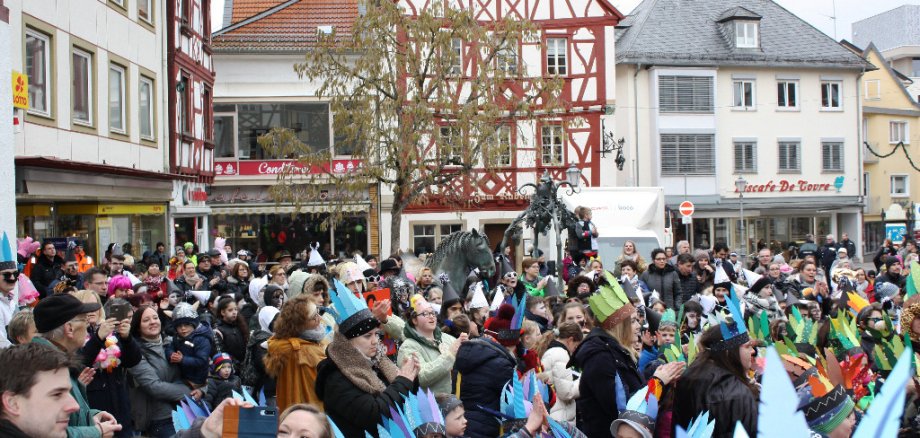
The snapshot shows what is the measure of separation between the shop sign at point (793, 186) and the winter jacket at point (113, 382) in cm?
3277

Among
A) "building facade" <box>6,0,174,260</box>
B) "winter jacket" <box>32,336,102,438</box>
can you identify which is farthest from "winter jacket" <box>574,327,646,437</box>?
"building facade" <box>6,0,174,260</box>

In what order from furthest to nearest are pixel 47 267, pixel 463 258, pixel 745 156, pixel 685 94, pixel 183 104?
1. pixel 745 156
2. pixel 685 94
3. pixel 183 104
4. pixel 463 258
5. pixel 47 267

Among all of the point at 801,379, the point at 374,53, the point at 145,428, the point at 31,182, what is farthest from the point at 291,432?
the point at 374,53

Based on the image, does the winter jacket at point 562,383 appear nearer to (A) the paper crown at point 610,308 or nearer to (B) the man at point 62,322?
(A) the paper crown at point 610,308

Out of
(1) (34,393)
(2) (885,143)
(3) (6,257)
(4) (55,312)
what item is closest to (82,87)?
(3) (6,257)

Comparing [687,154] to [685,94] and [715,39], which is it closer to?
[685,94]

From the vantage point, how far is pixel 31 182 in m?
13.6

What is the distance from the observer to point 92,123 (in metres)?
16.8

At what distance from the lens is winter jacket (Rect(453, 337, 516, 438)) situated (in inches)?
235

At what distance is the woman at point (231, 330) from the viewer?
870 cm

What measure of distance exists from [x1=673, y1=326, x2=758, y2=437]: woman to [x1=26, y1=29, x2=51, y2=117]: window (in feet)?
40.4

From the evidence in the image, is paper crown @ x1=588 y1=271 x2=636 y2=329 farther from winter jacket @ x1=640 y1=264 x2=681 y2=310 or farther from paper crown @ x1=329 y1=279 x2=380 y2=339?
winter jacket @ x1=640 y1=264 x2=681 y2=310

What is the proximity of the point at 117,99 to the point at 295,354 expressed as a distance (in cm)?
1389

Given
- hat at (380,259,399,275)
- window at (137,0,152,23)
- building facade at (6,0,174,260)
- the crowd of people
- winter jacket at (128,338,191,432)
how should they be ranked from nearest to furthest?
the crowd of people < winter jacket at (128,338,191,432) < hat at (380,259,399,275) < building facade at (6,0,174,260) < window at (137,0,152,23)
